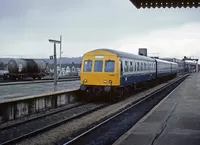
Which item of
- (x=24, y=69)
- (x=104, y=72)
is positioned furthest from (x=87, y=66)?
(x=24, y=69)

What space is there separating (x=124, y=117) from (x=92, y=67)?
5.57m

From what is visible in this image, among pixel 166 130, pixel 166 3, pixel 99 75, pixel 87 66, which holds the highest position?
pixel 166 3

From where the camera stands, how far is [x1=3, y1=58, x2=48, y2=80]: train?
131 ft

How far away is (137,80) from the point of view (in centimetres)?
2234

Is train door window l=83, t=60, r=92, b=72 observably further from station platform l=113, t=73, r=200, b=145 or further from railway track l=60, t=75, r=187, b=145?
station platform l=113, t=73, r=200, b=145

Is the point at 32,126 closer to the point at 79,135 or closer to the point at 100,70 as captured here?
the point at 79,135

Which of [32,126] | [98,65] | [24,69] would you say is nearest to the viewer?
[32,126]

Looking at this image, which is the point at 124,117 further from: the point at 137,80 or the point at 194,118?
the point at 137,80

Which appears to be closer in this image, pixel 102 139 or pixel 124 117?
pixel 102 139

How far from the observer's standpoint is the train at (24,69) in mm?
39781

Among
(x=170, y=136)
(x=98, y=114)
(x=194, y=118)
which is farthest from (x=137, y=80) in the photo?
(x=170, y=136)

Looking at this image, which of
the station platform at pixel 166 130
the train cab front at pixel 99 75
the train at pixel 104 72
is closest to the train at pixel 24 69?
the train at pixel 104 72

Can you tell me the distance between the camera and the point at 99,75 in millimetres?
17969

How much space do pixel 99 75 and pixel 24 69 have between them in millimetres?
25092
